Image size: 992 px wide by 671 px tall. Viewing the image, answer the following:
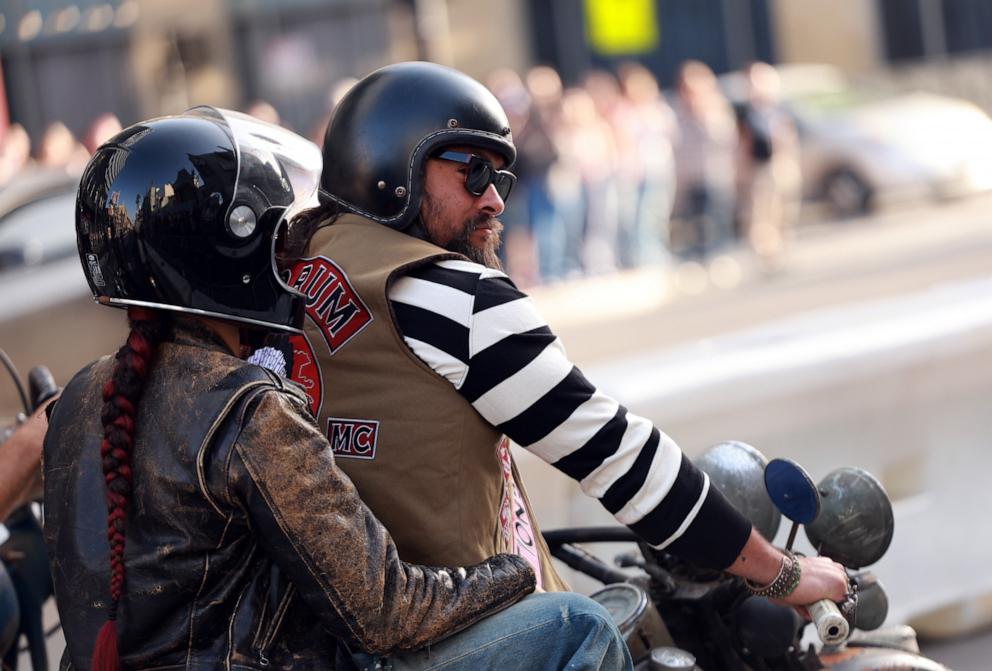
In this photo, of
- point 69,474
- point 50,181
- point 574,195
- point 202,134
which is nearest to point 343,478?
point 69,474

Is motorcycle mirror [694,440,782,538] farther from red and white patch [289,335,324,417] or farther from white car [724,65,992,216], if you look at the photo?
white car [724,65,992,216]

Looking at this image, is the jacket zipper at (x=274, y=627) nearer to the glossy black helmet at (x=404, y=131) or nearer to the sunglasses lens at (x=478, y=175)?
the glossy black helmet at (x=404, y=131)

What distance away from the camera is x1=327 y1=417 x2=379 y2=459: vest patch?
272 centimetres

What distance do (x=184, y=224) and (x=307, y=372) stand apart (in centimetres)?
51

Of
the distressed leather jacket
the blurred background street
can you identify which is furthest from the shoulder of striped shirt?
the blurred background street

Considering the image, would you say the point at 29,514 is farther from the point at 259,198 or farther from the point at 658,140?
the point at 658,140

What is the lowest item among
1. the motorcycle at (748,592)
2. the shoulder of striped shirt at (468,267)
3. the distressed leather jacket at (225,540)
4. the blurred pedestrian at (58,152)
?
the motorcycle at (748,592)

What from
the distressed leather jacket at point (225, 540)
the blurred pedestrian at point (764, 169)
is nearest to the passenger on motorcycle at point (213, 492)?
the distressed leather jacket at point (225, 540)

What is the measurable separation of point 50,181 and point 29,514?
189 inches

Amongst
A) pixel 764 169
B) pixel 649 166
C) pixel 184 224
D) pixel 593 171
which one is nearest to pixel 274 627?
pixel 184 224

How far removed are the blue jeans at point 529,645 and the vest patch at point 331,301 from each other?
2.10 feet

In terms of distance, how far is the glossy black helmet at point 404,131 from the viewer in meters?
2.96

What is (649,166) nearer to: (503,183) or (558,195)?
(558,195)

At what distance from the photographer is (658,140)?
15.4m
